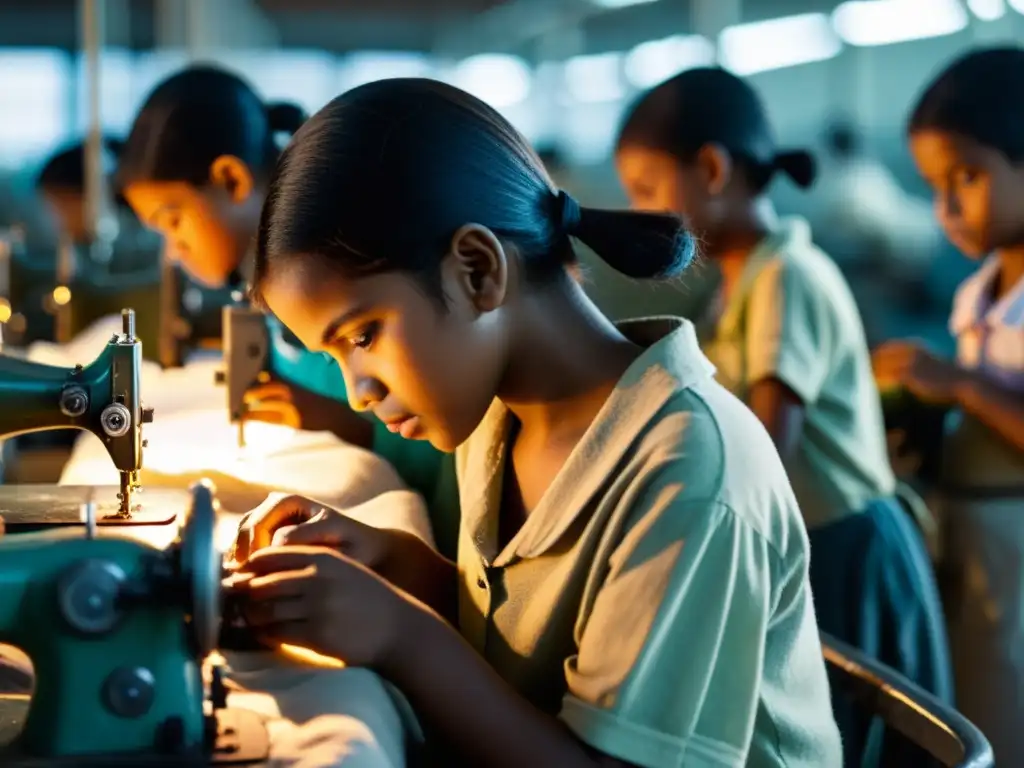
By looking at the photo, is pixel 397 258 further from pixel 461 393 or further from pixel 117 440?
pixel 117 440

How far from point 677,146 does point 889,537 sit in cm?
74

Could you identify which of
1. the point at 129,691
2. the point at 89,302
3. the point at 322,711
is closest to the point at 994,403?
the point at 322,711

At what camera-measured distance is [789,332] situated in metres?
2.12

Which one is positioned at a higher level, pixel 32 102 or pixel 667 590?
pixel 667 590

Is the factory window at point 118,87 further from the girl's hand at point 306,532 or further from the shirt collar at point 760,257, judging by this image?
the girl's hand at point 306,532

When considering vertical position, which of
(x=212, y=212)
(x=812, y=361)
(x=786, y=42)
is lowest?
(x=812, y=361)

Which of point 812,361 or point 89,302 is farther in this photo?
point 89,302

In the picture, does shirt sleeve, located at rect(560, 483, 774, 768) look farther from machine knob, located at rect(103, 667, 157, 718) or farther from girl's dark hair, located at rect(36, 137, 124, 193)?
girl's dark hair, located at rect(36, 137, 124, 193)

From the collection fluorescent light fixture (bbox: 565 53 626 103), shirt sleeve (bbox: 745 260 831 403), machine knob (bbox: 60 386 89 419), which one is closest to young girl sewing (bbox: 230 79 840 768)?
machine knob (bbox: 60 386 89 419)

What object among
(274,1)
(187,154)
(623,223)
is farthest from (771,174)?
(274,1)

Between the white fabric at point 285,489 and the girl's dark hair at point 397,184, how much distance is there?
244mm

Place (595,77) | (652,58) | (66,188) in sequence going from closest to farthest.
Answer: (66,188) < (652,58) < (595,77)

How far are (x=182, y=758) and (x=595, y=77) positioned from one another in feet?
19.3

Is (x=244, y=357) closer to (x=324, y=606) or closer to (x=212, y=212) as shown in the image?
(x=212, y=212)
